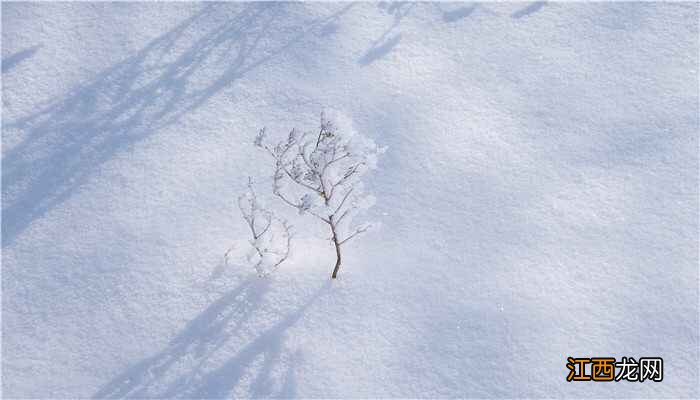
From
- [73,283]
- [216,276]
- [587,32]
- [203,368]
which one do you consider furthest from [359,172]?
[587,32]

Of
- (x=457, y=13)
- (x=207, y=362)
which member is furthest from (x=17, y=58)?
(x=457, y=13)

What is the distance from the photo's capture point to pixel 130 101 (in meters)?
8.57

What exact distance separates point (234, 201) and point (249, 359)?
6.98 ft

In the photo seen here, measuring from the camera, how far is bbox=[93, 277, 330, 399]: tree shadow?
5828 mm

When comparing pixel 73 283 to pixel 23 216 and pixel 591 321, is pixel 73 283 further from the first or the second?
pixel 591 321

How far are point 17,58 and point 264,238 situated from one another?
5.43m

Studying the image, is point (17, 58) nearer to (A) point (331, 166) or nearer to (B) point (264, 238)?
(B) point (264, 238)

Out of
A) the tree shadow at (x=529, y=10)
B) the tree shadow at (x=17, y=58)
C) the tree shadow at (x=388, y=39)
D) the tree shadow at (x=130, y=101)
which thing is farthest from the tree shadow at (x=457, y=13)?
the tree shadow at (x=17, y=58)

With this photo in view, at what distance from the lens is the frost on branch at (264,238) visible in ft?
21.2

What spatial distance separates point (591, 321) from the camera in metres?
6.28

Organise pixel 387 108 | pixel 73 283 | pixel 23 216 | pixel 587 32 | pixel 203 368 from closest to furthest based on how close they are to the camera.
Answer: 1. pixel 203 368
2. pixel 73 283
3. pixel 23 216
4. pixel 387 108
5. pixel 587 32

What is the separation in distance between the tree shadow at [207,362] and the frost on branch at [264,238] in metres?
0.43

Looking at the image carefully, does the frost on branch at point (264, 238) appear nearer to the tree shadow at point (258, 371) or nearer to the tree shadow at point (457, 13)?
the tree shadow at point (258, 371)

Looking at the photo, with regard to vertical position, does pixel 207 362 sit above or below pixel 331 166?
below
